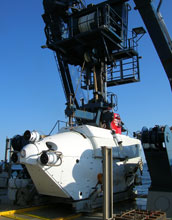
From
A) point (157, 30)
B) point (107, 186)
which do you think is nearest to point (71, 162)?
point (107, 186)

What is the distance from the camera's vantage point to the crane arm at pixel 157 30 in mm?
9344

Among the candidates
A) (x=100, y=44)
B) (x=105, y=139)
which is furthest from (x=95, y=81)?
(x=105, y=139)

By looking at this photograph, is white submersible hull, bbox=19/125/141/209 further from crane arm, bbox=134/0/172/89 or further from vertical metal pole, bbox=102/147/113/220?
crane arm, bbox=134/0/172/89

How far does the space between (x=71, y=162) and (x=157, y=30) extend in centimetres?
580

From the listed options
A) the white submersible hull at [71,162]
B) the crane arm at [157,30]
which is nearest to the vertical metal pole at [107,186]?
the white submersible hull at [71,162]

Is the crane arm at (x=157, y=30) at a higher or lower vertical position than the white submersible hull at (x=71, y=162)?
higher

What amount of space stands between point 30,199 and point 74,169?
2380 mm

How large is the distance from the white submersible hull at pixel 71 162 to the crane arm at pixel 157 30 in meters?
3.87

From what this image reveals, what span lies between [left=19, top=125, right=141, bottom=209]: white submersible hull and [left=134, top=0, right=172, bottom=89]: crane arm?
3867 mm

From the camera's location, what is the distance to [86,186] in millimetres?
9016

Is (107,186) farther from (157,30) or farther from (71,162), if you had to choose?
(157,30)

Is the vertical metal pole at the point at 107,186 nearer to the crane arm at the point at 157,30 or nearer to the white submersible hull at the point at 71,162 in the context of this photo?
the white submersible hull at the point at 71,162

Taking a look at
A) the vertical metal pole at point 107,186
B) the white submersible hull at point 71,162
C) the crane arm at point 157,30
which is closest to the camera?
the vertical metal pole at point 107,186

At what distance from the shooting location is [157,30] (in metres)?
9.43
